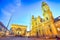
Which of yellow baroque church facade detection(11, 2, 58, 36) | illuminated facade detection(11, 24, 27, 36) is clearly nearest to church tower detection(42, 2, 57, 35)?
yellow baroque church facade detection(11, 2, 58, 36)

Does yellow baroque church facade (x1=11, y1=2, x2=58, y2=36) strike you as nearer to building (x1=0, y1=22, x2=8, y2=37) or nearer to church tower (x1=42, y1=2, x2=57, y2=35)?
church tower (x1=42, y1=2, x2=57, y2=35)

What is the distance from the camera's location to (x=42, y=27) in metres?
5.12

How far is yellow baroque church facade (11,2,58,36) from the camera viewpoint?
507 centimetres

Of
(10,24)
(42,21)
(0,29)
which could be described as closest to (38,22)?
(42,21)

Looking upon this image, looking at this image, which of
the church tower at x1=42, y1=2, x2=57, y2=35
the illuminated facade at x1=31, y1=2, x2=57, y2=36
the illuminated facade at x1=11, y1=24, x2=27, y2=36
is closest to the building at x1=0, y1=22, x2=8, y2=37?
the illuminated facade at x1=11, y1=24, x2=27, y2=36

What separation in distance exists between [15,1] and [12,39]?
1220 millimetres

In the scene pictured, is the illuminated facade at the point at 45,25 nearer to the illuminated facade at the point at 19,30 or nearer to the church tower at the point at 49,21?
the church tower at the point at 49,21

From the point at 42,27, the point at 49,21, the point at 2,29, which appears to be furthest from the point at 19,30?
the point at 49,21

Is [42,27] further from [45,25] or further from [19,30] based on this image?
[19,30]

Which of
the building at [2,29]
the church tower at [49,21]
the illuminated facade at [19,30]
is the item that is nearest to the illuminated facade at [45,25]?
the church tower at [49,21]

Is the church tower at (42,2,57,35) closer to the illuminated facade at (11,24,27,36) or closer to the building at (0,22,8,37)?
the illuminated facade at (11,24,27,36)

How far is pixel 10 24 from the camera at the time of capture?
5.15m

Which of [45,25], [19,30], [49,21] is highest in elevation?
[49,21]

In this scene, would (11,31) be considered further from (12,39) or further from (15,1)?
(15,1)
